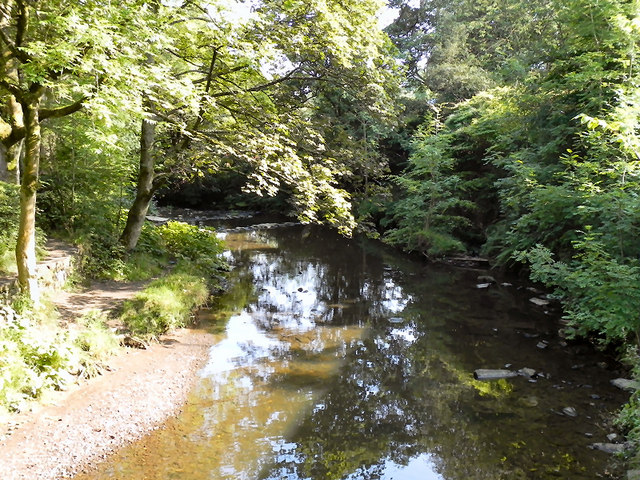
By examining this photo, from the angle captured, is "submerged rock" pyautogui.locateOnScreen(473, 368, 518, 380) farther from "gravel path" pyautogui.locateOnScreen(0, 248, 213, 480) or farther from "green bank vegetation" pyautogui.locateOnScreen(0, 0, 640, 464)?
"gravel path" pyautogui.locateOnScreen(0, 248, 213, 480)

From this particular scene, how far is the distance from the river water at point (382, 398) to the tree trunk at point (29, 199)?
3193mm

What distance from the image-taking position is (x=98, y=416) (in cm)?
564

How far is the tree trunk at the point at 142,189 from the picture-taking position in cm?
1112

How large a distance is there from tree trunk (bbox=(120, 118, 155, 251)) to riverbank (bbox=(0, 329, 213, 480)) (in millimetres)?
4322

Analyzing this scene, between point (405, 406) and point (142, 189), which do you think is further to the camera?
point (142, 189)

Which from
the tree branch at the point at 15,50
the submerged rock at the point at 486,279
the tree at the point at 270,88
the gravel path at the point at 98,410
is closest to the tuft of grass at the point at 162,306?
the gravel path at the point at 98,410

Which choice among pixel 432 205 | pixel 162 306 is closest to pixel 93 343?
pixel 162 306

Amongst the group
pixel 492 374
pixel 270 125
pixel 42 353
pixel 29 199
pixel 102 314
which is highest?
pixel 270 125

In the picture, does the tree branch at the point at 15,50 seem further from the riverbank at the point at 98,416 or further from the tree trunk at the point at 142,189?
the tree trunk at the point at 142,189

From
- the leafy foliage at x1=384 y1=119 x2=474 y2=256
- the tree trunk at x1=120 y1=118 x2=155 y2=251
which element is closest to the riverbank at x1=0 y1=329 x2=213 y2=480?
the tree trunk at x1=120 y1=118 x2=155 y2=251

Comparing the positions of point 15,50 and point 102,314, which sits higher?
point 15,50

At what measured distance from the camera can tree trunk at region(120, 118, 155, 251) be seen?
438 inches

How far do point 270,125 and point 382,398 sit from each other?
5825mm

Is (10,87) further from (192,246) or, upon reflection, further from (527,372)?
(527,372)
